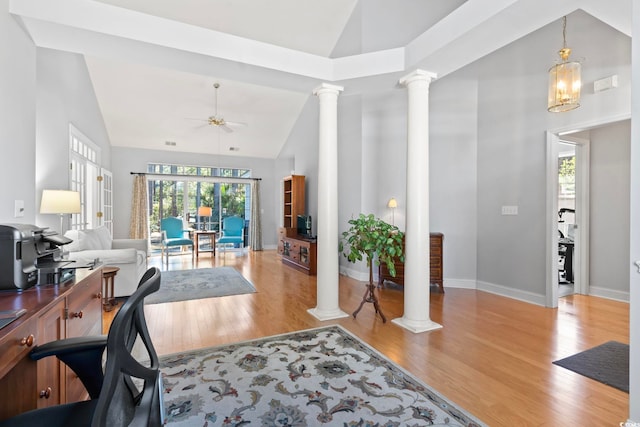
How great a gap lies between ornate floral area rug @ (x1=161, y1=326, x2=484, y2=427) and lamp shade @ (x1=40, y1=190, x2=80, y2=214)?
2160 mm

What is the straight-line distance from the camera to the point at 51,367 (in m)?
1.39

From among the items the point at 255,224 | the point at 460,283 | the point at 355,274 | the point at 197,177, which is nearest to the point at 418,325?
the point at 460,283

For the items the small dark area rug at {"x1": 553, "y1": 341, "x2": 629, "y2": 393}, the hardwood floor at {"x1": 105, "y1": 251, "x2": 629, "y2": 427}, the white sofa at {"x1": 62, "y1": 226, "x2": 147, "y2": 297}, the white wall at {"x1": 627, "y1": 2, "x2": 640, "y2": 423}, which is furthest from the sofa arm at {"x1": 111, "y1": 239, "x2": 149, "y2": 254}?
the white wall at {"x1": 627, "y1": 2, "x2": 640, "y2": 423}

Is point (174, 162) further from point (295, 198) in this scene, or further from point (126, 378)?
point (126, 378)

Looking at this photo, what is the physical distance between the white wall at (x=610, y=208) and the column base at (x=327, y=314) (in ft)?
11.4

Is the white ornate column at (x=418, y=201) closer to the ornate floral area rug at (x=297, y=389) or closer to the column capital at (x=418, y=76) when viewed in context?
the column capital at (x=418, y=76)

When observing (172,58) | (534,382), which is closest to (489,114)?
(534,382)

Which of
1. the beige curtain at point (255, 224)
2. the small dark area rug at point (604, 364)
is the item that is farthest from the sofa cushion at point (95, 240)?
the small dark area rug at point (604, 364)

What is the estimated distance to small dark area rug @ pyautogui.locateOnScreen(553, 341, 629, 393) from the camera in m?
2.15

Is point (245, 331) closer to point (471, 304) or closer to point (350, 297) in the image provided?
point (350, 297)

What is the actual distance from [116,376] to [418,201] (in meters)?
2.78

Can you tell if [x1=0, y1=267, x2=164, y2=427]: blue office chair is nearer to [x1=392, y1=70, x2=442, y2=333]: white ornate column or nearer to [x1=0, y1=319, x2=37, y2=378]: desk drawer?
[x1=0, y1=319, x2=37, y2=378]: desk drawer

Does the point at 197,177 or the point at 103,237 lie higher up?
the point at 197,177

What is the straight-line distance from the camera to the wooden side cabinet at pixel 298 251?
5.70m
